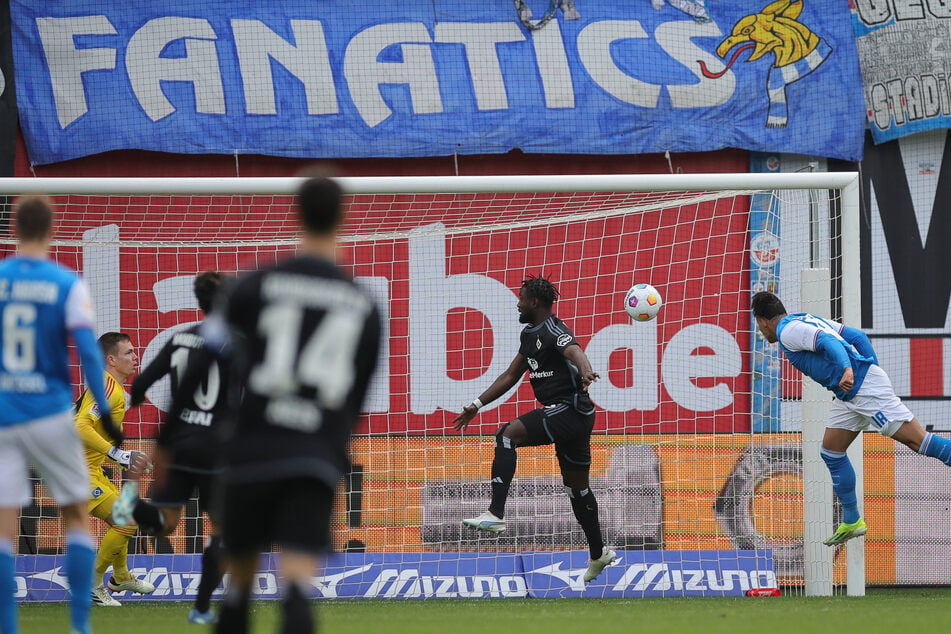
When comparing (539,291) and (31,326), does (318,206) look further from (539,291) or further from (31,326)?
(539,291)

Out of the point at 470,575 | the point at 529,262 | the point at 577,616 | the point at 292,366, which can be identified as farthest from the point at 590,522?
the point at 292,366

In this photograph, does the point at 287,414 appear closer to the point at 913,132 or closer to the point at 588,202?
the point at 588,202

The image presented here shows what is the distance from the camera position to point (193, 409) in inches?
246

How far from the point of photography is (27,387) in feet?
17.0

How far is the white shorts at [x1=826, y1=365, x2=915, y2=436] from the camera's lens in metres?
8.63

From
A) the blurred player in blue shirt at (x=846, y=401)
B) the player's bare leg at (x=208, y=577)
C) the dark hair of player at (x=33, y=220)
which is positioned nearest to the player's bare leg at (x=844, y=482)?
the blurred player in blue shirt at (x=846, y=401)

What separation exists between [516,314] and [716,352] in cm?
211

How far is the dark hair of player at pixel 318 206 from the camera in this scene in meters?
3.75

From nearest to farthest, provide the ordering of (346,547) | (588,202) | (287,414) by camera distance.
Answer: (287,414) → (346,547) → (588,202)

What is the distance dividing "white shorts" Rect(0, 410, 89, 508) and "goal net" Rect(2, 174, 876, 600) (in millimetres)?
3859

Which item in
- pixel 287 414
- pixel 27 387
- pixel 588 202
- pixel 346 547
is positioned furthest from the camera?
pixel 588 202

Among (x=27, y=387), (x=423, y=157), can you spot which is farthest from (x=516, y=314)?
(x=27, y=387)

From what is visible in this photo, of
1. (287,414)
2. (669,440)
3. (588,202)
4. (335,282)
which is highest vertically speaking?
(588,202)

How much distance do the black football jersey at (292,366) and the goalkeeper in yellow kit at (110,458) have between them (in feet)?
16.0
